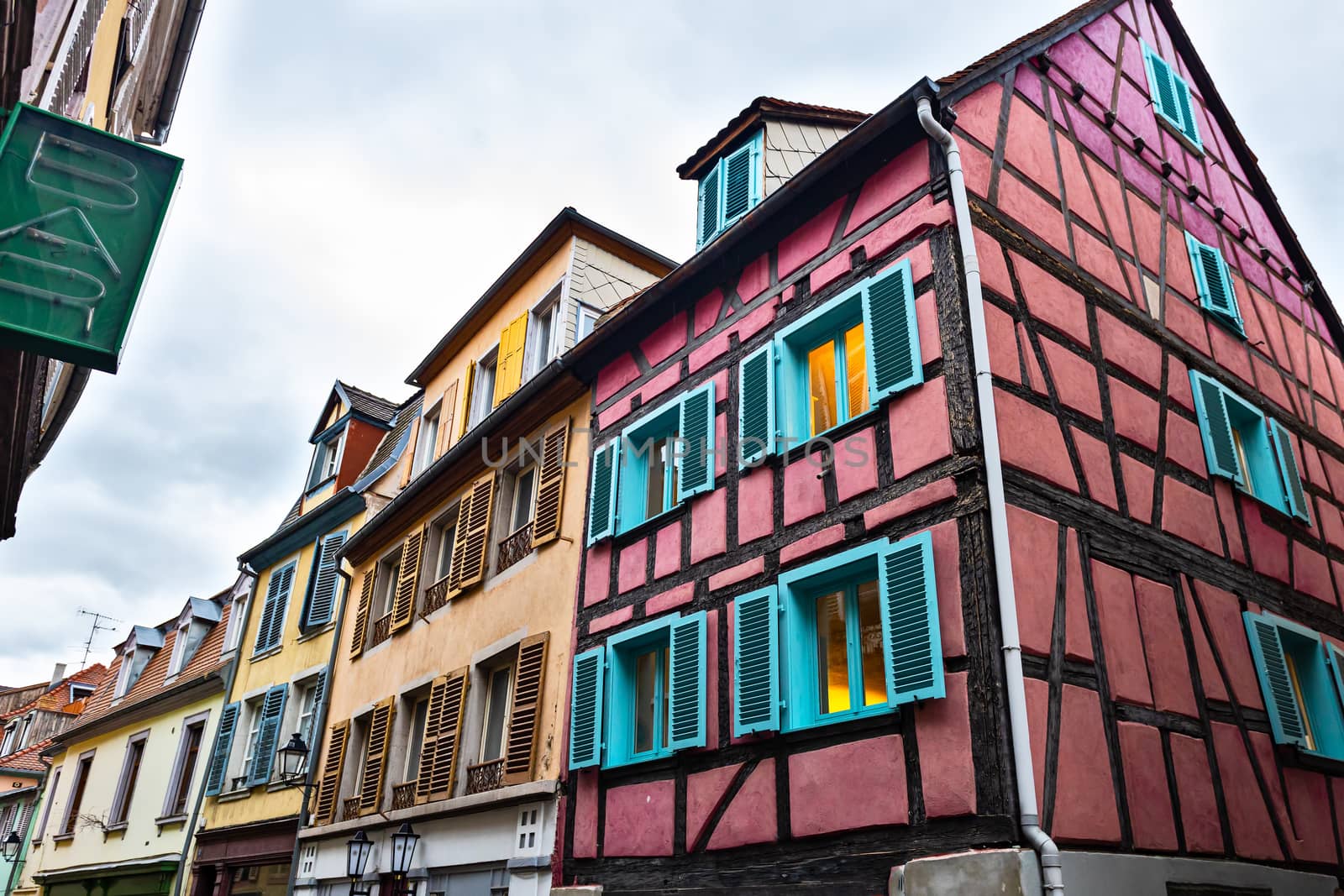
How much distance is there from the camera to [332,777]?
1435 cm

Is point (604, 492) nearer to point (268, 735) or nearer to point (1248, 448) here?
point (1248, 448)

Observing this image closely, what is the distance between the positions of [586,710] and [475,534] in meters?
3.93

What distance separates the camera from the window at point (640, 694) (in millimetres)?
8484

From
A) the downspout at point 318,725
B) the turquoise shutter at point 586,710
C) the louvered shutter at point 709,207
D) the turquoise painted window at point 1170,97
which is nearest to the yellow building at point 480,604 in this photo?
the downspout at point 318,725

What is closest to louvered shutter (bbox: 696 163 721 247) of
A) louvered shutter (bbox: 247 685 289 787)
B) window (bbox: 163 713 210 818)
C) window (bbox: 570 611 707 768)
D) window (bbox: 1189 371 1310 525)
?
window (bbox: 570 611 707 768)

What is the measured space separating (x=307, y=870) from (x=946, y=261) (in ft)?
38.3

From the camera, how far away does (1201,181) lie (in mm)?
11688

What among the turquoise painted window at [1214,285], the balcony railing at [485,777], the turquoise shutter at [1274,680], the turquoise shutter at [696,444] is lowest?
the balcony railing at [485,777]

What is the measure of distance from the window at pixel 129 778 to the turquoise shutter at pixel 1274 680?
1941 cm

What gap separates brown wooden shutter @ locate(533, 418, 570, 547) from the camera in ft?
37.7

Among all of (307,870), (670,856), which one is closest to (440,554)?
(307,870)

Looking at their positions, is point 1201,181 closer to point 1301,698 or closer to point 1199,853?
point 1301,698

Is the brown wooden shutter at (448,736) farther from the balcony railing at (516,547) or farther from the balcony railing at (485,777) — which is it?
the balcony railing at (516,547)

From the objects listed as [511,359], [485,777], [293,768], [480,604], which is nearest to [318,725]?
[293,768]
